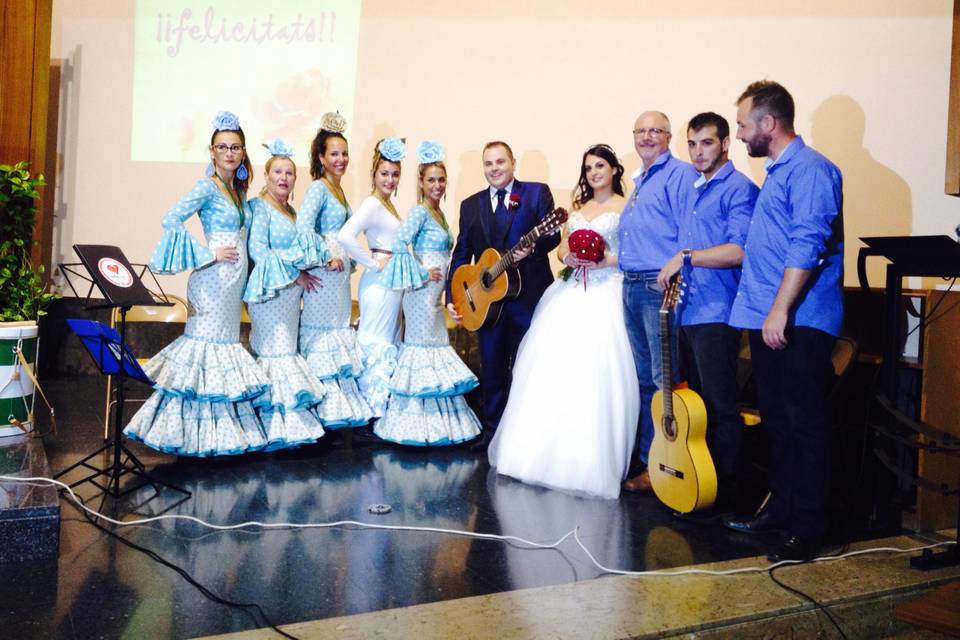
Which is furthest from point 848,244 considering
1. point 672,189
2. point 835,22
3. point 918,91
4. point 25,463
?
point 25,463

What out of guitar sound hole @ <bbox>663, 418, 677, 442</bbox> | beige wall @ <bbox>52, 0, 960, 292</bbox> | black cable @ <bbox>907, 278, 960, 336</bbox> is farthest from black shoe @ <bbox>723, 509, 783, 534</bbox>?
beige wall @ <bbox>52, 0, 960, 292</bbox>

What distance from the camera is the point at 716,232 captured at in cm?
385

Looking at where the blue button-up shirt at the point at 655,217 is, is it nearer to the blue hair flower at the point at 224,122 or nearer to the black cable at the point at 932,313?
the black cable at the point at 932,313

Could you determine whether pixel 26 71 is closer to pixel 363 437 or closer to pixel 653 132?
pixel 363 437

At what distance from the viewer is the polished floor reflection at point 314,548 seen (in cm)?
269

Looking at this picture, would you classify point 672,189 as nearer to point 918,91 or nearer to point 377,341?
point 377,341

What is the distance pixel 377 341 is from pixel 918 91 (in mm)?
3724

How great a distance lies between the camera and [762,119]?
3.34 metres

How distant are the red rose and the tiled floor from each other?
3.83ft

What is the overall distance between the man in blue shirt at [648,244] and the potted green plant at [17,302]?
3175 mm

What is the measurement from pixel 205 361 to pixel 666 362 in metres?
2.30

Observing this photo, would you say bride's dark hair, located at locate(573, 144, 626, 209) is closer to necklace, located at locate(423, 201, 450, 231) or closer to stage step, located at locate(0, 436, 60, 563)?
necklace, located at locate(423, 201, 450, 231)

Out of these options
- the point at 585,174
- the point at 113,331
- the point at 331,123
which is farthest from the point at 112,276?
the point at 585,174

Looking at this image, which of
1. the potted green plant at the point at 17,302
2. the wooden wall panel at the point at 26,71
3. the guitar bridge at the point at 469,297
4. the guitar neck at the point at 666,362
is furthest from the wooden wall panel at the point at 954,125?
the wooden wall panel at the point at 26,71
